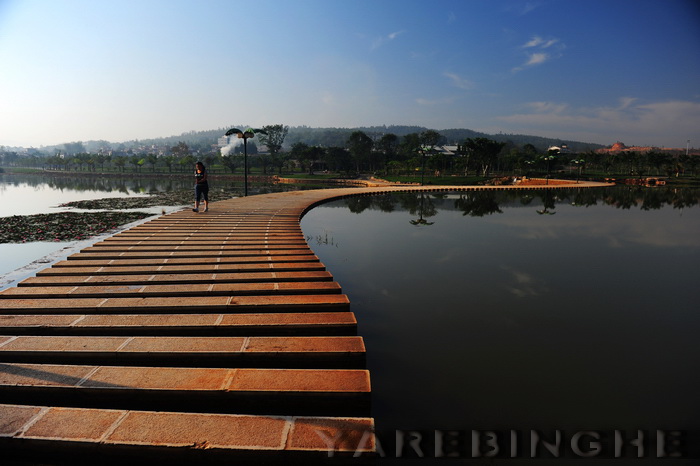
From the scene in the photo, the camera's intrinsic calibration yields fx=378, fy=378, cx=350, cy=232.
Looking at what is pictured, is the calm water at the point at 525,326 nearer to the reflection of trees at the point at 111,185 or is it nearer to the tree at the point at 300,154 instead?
the reflection of trees at the point at 111,185

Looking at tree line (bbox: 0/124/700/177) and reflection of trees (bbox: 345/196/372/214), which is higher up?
tree line (bbox: 0/124/700/177)

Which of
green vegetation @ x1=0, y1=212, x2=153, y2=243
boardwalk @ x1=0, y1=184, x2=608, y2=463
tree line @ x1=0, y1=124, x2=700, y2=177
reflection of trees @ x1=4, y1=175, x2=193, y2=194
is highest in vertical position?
tree line @ x1=0, y1=124, x2=700, y2=177

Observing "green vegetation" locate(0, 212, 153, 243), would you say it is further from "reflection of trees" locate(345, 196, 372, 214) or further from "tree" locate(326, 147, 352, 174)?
"tree" locate(326, 147, 352, 174)

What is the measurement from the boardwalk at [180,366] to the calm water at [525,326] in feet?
3.36

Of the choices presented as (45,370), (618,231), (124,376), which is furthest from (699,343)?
(618,231)

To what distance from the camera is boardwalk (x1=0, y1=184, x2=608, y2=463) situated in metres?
2.72

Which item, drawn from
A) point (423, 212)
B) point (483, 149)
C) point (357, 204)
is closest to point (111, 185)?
point (357, 204)

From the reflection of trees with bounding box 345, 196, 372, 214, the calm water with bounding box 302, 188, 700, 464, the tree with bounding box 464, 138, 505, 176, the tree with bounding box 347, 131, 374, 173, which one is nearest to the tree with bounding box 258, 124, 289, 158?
the tree with bounding box 347, 131, 374, 173

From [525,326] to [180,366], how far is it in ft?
16.5

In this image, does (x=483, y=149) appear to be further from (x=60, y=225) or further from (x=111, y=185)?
→ (x=60, y=225)

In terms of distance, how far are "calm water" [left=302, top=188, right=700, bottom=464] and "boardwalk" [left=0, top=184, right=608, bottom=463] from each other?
102 centimetres

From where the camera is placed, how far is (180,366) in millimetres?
3906

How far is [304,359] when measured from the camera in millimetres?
3949

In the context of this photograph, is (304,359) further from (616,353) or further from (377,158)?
(377,158)
